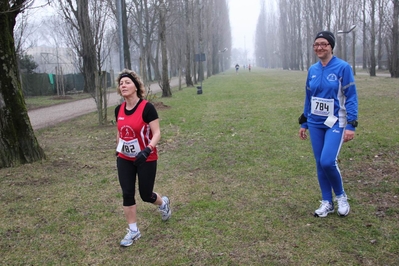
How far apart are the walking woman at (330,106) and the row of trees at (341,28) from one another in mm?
26856

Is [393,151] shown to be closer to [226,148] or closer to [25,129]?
[226,148]

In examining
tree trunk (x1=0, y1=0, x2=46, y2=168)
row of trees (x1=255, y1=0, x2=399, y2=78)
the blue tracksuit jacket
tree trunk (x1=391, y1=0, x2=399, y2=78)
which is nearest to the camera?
the blue tracksuit jacket

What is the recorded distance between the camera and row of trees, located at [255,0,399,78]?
30427mm

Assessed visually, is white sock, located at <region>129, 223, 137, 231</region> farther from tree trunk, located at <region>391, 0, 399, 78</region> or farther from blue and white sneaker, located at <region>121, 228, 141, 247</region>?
tree trunk, located at <region>391, 0, 399, 78</region>

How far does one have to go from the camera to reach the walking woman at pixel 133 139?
3.67m

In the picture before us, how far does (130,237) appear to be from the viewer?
12.6 feet

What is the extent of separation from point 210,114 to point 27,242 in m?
9.84

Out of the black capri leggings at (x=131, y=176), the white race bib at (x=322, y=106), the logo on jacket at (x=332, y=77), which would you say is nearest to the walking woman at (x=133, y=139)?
the black capri leggings at (x=131, y=176)

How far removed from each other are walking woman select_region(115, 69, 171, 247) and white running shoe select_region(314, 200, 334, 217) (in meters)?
1.91

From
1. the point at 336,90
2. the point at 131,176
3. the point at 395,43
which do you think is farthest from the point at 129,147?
the point at 395,43

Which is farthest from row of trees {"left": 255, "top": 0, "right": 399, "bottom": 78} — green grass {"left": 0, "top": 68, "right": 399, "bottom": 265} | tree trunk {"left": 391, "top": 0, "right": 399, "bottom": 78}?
green grass {"left": 0, "top": 68, "right": 399, "bottom": 265}

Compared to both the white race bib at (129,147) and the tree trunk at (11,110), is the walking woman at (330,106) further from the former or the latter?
the tree trunk at (11,110)

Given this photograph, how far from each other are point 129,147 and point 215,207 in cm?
155

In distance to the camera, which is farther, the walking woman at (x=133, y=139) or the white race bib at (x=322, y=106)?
the white race bib at (x=322, y=106)
